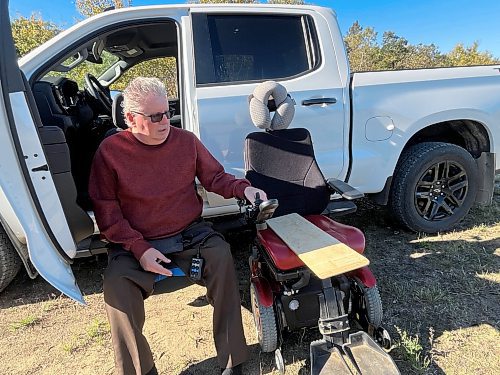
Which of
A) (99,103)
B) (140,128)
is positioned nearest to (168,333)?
(140,128)

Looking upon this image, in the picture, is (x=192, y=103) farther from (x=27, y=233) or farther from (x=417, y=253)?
(x=417, y=253)

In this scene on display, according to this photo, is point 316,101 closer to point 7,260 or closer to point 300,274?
point 300,274

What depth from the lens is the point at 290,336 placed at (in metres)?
2.22

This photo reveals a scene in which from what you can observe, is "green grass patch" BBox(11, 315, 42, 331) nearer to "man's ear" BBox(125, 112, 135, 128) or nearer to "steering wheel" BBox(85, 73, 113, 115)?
"man's ear" BBox(125, 112, 135, 128)

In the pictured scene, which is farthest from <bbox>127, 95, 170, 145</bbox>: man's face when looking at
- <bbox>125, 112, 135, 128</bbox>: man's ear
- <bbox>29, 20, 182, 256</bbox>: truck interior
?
<bbox>29, 20, 182, 256</bbox>: truck interior

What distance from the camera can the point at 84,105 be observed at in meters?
3.45

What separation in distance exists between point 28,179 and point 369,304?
1843 millimetres

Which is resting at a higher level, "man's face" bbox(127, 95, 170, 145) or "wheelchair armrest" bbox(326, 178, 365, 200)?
"man's face" bbox(127, 95, 170, 145)

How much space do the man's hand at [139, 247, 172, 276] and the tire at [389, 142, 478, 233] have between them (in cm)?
219

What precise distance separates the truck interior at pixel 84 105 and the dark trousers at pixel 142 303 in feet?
1.55

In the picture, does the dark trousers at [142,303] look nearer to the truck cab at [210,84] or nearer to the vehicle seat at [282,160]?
the truck cab at [210,84]

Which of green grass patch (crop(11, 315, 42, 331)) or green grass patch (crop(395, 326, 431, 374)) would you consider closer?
green grass patch (crop(395, 326, 431, 374))

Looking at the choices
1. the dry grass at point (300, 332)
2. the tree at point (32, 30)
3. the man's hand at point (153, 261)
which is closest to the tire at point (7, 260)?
the dry grass at point (300, 332)

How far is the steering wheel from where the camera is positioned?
359cm
